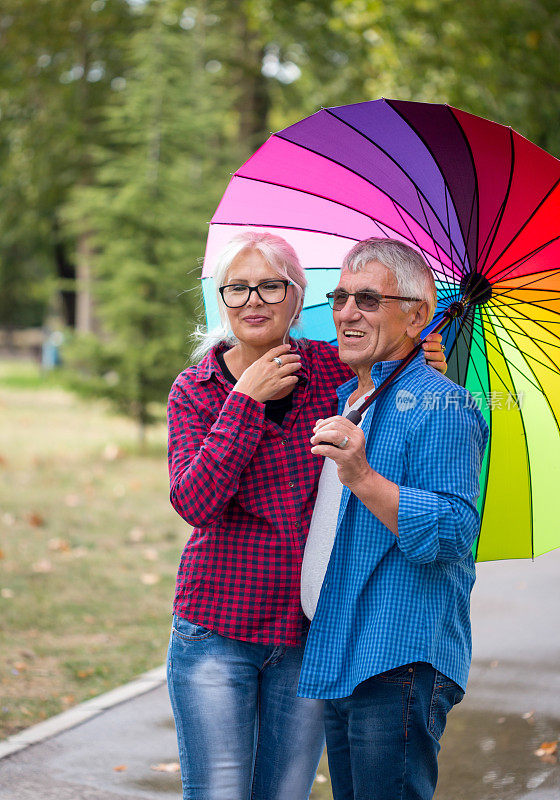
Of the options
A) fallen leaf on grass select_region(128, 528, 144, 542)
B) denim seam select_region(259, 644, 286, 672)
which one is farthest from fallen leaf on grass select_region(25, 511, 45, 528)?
denim seam select_region(259, 644, 286, 672)

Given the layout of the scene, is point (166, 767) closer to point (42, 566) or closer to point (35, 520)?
point (42, 566)

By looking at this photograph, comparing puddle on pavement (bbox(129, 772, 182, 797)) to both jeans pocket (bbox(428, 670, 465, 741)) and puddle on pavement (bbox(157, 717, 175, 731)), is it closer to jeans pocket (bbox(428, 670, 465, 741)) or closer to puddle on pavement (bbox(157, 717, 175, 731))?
puddle on pavement (bbox(157, 717, 175, 731))

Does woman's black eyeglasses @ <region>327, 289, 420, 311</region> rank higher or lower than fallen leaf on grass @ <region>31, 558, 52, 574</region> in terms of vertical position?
higher

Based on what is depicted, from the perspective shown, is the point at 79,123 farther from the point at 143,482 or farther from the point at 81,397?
the point at 143,482

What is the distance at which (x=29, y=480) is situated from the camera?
12.2 m

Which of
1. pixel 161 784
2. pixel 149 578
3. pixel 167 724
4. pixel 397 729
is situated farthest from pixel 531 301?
pixel 149 578

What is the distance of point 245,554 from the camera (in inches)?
104

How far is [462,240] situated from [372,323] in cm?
49

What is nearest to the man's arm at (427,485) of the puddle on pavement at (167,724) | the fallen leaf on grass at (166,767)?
the fallen leaf on grass at (166,767)

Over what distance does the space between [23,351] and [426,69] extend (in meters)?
34.7

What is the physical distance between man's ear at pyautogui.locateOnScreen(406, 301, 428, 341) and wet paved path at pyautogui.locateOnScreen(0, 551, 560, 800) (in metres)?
2.48

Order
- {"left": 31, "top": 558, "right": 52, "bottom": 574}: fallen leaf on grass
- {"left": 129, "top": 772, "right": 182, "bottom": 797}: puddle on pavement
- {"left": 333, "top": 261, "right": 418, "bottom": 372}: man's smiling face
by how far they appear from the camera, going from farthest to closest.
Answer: {"left": 31, "top": 558, "right": 52, "bottom": 574}: fallen leaf on grass → {"left": 129, "top": 772, "right": 182, "bottom": 797}: puddle on pavement → {"left": 333, "top": 261, "right": 418, "bottom": 372}: man's smiling face

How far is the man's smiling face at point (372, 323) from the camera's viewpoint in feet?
8.59

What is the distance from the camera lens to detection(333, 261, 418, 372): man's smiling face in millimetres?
2617
